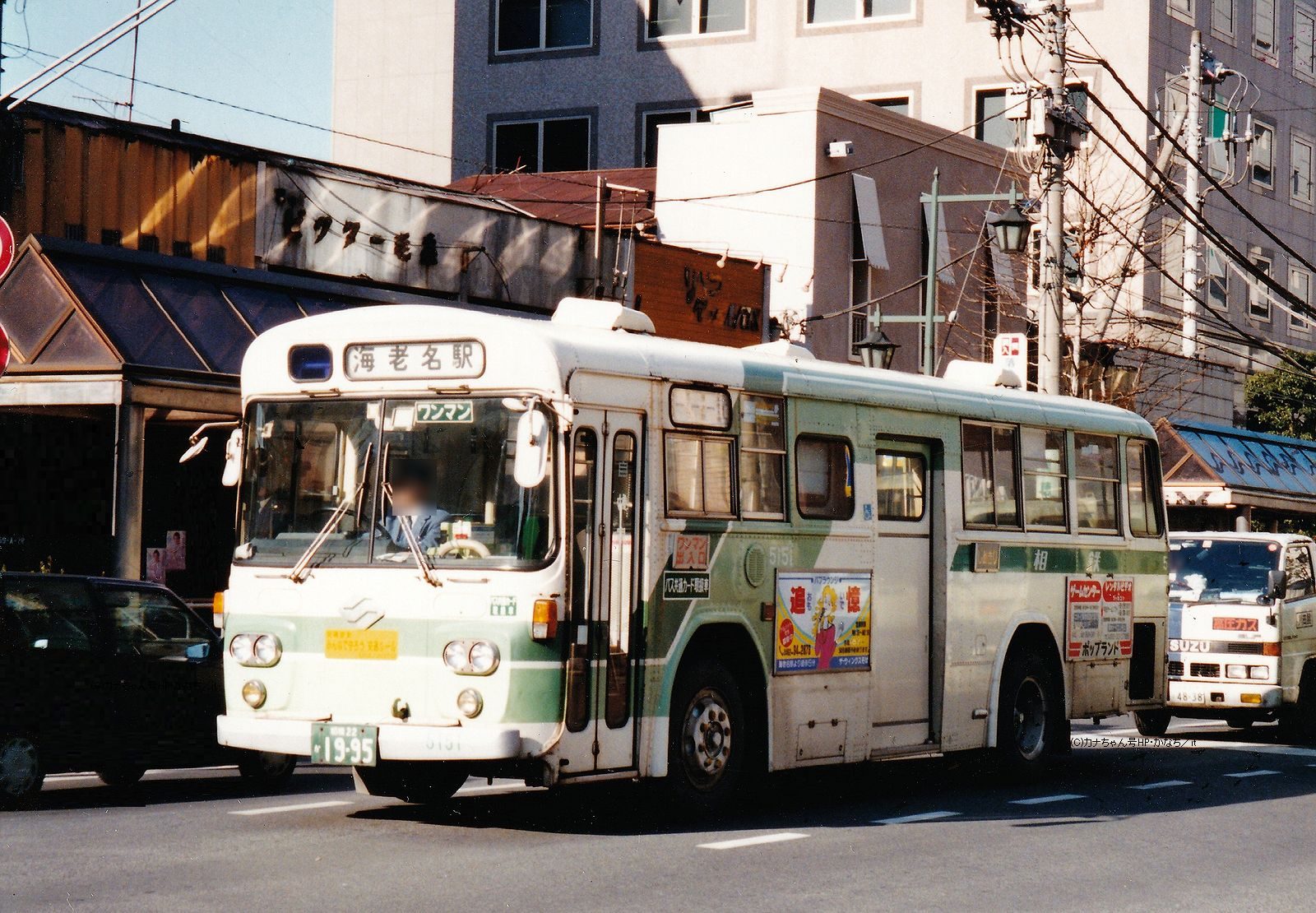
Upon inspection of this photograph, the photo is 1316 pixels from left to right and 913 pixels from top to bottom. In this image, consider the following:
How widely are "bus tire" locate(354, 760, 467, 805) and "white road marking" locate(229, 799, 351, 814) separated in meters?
0.34

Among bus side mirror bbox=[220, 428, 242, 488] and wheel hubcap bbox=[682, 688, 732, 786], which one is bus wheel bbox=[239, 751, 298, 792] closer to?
bus side mirror bbox=[220, 428, 242, 488]

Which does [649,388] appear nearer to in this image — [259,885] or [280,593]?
[280,593]

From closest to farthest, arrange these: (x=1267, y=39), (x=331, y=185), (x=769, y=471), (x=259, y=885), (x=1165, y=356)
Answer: (x=259, y=885), (x=769, y=471), (x=331, y=185), (x=1165, y=356), (x=1267, y=39)

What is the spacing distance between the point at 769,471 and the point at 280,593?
11.1ft

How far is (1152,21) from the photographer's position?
45250 mm

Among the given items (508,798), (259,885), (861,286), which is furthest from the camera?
(861,286)

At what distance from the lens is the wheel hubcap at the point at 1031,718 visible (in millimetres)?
15297

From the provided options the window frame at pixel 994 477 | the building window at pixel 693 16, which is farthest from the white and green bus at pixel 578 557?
the building window at pixel 693 16

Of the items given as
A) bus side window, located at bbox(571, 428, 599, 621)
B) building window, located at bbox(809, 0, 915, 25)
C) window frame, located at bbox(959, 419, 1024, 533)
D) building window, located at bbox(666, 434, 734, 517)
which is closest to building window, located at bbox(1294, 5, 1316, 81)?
building window, located at bbox(809, 0, 915, 25)

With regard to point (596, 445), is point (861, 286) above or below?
above

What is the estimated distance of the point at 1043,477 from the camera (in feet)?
51.1

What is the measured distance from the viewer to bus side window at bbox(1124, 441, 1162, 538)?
55.6 ft

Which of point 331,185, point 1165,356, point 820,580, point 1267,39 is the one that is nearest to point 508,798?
point 820,580

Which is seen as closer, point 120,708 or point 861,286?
point 120,708
